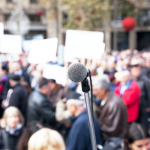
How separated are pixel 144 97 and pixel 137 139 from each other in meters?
2.97

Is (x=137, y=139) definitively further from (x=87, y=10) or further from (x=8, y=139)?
(x=87, y=10)

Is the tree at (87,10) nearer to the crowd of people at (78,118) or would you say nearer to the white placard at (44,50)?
the crowd of people at (78,118)

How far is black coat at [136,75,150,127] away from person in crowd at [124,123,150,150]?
9.21ft

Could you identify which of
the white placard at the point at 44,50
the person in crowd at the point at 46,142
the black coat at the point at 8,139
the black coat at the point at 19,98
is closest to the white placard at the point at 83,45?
the white placard at the point at 44,50

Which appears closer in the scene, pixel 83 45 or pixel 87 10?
pixel 83 45

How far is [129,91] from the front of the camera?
13.8 feet

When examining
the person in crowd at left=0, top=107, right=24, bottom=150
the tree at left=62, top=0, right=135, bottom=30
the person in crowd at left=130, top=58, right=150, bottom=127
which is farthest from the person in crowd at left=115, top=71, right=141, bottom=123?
the tree at left=62, top=0, right=135, bottom=30

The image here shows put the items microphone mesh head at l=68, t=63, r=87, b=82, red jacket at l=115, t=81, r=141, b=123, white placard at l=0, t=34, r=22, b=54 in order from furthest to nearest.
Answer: red jacket at l=115, t=81, r=141, b=123 < white placard at l=0, t=34, r=22, b=54 < microphone mesh head at l=68, t=63, r=87, b=82

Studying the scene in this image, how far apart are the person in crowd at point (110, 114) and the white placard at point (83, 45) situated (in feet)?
4.20

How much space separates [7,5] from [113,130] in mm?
28915

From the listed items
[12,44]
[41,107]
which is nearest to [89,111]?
[12,44]

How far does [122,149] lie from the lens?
7.55ft

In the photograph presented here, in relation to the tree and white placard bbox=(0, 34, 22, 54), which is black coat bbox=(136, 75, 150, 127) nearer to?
white placard bbox=(0, 34, 22, 54)

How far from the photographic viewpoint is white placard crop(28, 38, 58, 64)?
2117 millimetres
